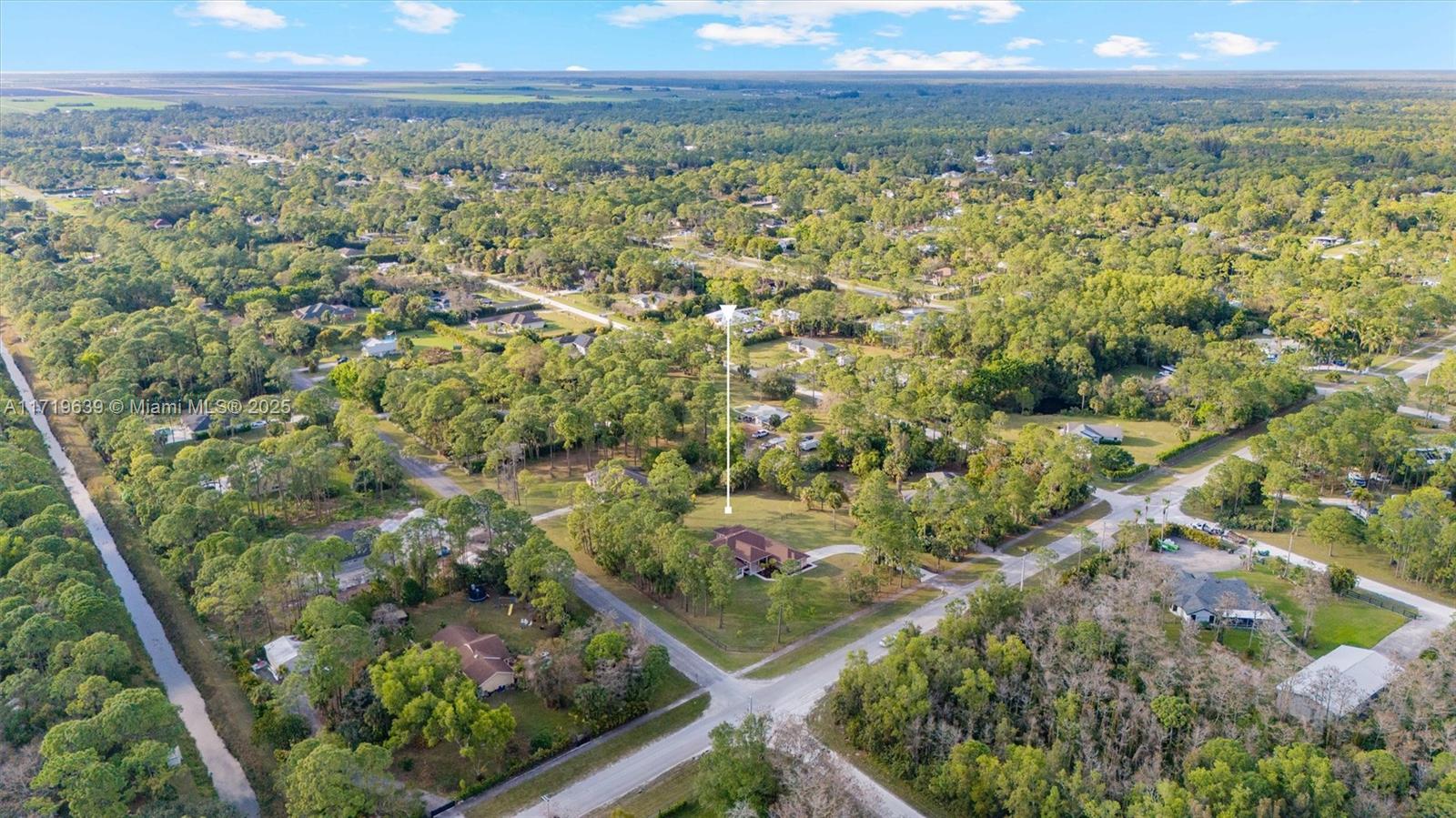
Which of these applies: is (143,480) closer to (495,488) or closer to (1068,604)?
(495,488)

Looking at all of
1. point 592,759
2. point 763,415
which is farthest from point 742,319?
point 592,759

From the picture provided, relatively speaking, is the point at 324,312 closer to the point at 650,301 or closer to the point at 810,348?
the point at 650,301

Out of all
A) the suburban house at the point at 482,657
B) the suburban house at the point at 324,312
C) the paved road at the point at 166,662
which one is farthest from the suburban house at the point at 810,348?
the paved road at the point at 166,662

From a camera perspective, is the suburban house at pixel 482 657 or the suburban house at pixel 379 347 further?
the suburban house at pixel 379 347

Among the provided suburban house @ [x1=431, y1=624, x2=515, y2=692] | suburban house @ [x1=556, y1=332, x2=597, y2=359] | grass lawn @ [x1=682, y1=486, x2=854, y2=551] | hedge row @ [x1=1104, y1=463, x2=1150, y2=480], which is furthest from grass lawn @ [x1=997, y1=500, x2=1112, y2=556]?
suburban house @ [x1=556, y1=332, x2=597, y2=359]

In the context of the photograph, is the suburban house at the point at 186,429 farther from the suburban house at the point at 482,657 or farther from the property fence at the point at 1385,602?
the property fence at the point at 1385,602

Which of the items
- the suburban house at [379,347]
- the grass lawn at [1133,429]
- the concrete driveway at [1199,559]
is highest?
the suburban house at [379,347]
